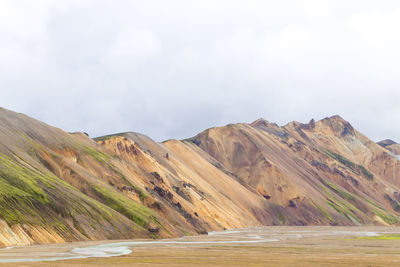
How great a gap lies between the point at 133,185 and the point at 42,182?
28663 millimetres

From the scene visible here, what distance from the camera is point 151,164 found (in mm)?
135375

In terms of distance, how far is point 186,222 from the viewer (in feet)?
343

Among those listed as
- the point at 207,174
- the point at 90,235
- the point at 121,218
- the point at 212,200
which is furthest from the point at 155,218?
the point at 207,174

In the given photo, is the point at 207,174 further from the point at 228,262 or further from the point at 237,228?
the point at 228,262

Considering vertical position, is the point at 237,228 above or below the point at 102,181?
below

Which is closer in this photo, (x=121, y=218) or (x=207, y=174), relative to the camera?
(x=121, y=218)

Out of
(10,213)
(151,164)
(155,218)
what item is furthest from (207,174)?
(10,213)

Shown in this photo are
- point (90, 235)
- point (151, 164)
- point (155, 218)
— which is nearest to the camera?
point (90, 235)

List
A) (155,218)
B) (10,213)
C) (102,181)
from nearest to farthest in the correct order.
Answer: (10,213)
(155,218)
(102,181)

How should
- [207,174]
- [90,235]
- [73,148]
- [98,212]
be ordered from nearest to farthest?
[90,235] → [98,212] → [73,148] → [207,174]

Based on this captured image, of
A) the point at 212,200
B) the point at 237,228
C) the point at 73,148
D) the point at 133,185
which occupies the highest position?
the point at 73,148

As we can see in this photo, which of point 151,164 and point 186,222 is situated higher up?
point 151,164

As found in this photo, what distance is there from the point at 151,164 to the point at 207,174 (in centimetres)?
4468

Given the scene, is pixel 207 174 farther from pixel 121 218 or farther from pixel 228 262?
pixel 228 262
